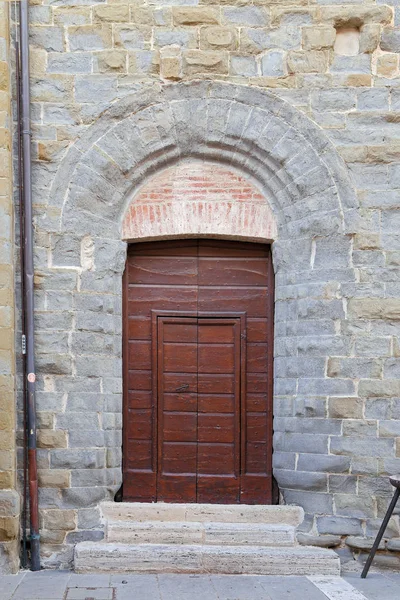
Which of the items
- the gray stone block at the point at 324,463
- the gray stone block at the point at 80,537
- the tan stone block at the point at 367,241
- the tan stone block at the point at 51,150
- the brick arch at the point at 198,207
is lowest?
the gray stone block at the point at 80,537

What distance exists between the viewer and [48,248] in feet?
19.3

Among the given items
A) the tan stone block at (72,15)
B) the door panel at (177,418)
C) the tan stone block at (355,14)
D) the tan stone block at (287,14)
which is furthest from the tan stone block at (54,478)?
the tan stone block at (355,14)

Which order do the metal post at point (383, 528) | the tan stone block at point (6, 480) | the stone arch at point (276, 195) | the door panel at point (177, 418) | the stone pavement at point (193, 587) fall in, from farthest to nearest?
the door panel at point (177, 418) < the stone arch at point (276, 195) < the tan stone block at point (6, 480) < the metal post at point (383, 528) < the stone pavement at point (193, 587)

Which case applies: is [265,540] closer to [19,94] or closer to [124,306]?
[124,306]

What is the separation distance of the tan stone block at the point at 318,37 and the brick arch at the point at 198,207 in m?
1.27

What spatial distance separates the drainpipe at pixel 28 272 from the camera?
18.7 ft

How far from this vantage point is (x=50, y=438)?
582cm

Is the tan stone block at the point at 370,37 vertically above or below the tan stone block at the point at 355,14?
below

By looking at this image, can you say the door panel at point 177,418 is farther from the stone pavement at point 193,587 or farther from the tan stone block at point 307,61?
the tan stone block at point 307,61

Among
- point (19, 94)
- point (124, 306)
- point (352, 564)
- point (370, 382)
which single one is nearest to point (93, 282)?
point (124, 306)

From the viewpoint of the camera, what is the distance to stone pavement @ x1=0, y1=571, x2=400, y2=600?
16.5 feet

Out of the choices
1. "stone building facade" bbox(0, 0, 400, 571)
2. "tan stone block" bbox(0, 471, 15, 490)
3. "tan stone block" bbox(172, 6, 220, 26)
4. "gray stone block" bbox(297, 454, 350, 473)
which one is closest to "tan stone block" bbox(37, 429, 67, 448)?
"stone building facade" bbox(0, 0, 400, 571)

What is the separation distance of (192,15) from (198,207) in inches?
65.4

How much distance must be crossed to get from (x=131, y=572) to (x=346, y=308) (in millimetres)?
2825
